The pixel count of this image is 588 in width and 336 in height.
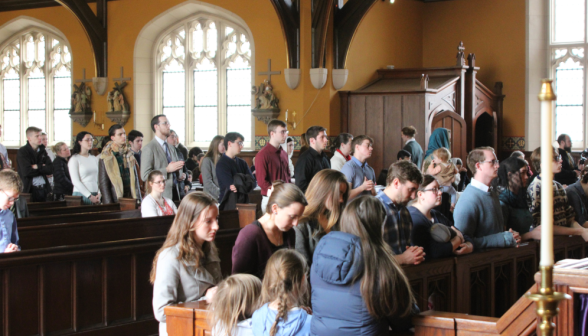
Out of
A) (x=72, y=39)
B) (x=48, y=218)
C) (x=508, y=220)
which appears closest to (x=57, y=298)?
(x=48, y=218)

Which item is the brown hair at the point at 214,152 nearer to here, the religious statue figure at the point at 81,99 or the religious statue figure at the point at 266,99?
the religious statue figure at the point at 266,99

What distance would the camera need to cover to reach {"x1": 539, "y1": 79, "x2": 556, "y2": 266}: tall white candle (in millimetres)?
1149

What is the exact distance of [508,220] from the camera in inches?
168

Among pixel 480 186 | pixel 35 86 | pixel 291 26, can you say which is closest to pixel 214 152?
pixel 480 186

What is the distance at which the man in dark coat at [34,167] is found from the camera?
24.7 ft

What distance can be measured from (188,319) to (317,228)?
879mm

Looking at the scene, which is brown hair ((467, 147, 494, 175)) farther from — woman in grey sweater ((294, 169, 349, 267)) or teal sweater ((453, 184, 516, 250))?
woman in grey sweater ((294, 169, 349, 267))

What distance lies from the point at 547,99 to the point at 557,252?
3.47 meters

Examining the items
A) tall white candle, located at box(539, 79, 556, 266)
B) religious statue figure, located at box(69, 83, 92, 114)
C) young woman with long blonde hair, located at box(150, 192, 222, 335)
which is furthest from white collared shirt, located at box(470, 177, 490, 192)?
religious statue figure, located at box(69, 83, 92, 114)

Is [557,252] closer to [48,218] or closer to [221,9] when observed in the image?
[48,218]

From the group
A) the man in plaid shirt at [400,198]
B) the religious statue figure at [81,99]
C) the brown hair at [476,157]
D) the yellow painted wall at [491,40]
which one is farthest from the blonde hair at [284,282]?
the religious statue figure at [81,99]

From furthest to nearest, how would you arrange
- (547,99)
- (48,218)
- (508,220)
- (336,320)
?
1. (48,218)
2. (508,220)
3. (336,320)
4. (547,99)

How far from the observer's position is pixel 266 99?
36.9 feet

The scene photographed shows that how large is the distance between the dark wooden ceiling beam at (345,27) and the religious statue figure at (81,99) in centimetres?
552
